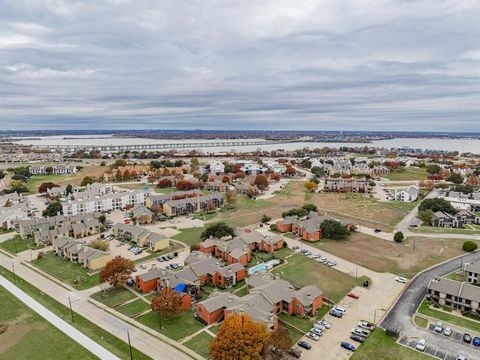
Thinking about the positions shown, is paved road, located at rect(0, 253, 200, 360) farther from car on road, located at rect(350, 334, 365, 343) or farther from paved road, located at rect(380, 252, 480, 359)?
paved road, located at rect(380, 252, 480, 359)

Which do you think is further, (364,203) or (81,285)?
(364,203)

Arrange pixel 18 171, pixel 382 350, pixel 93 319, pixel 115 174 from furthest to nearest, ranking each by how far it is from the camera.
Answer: pixel 18 171 → pixel 115 174 → pixel 93 319 → pixel 382 350

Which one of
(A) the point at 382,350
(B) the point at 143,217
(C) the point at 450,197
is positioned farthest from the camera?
(C) the point at 450,197

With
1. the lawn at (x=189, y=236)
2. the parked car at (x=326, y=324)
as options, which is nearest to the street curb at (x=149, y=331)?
the parked car at (x=326, y=324)

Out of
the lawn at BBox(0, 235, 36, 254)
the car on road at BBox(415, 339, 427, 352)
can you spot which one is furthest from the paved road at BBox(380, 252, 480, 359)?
the lawn at BBox(0, 235, 36, 254)

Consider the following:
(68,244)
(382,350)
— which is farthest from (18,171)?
(382,350)

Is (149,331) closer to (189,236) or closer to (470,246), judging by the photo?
(189,236)

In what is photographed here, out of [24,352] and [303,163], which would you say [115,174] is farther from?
[24,352]

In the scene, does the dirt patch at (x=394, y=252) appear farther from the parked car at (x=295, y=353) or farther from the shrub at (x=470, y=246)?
the parked car at (x=295, y=353)
